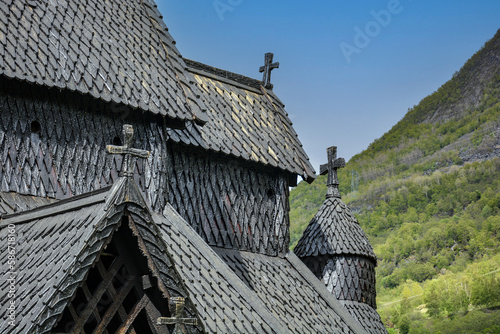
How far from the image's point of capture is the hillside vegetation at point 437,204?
72188mm

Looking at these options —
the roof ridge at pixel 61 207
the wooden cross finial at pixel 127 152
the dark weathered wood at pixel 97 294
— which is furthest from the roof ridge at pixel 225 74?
the dark weathered wood at pixel 97 294

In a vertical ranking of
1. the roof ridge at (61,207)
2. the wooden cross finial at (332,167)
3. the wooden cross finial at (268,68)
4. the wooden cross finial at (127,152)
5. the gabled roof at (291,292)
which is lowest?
the gabled roof at (291,292)

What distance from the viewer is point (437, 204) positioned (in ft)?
306

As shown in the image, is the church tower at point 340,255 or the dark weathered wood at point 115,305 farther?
the church tower at point 340,255

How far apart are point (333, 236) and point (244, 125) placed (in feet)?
13.7

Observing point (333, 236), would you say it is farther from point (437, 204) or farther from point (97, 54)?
point (437, 204)

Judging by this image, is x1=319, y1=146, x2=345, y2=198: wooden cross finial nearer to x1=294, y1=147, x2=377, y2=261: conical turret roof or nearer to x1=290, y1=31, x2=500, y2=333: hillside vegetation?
x1=294, y1=147, x2=377, y2=261: conical turret roof

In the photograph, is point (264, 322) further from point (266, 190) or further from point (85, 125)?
point (266, 190)

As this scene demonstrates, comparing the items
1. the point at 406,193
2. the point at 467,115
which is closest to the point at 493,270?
the point at 406,193

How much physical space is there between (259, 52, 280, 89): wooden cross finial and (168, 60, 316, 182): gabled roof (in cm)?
24

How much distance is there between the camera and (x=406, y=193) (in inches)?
3765

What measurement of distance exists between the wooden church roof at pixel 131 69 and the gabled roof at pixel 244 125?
3cm

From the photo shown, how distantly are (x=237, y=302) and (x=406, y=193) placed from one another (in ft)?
288

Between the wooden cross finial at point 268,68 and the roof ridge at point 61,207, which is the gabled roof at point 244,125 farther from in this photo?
the roof ridge at point 61,207
